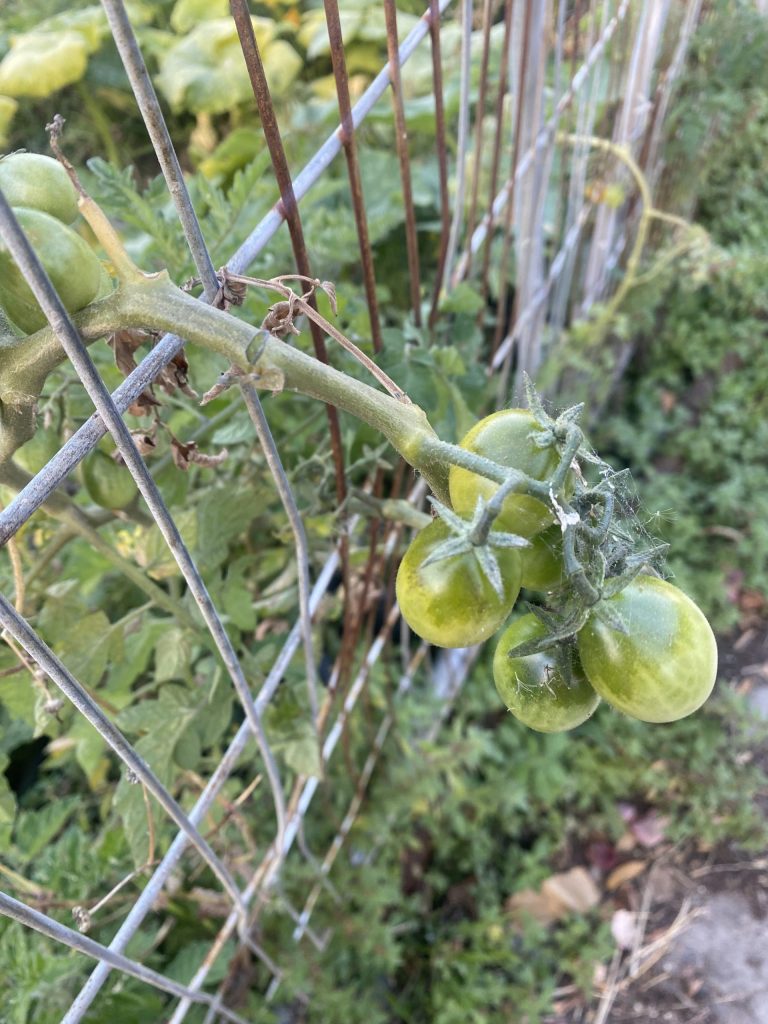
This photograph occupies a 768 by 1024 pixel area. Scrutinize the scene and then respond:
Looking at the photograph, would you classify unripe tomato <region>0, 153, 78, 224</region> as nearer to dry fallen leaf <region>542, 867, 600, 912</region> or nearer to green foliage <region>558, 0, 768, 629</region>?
green foliage <region>558, 0, 768, 629</region>

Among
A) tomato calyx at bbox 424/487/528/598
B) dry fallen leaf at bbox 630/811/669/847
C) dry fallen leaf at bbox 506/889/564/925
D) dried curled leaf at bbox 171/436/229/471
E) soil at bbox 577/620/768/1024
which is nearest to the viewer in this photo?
tomato calyx at bbox 424/487/528/598

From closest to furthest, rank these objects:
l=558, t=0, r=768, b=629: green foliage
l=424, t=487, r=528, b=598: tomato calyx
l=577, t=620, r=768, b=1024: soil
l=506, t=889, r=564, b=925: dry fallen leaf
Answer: l=424, t=487, r=528, b=598: tomato calyx
l=577, t=620, r=768, b=1024: soil
l=506, t=889, r=564, b=925: dry fallen leaf
l=558, t=0, r=768, b=629: green foliage

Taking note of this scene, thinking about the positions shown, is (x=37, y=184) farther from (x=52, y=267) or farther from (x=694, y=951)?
(x=694, y=951)

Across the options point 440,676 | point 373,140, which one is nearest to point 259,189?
point 373,140

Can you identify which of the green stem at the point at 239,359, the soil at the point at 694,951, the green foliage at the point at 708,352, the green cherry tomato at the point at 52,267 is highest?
the green cherry tomato at the point at 52,267

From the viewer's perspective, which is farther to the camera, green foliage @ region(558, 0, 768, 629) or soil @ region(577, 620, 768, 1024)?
green foliage @ region(558, 0, 768, 629)

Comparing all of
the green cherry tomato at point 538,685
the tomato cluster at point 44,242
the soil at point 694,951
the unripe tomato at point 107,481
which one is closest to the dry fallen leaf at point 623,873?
the soil at point 694,951

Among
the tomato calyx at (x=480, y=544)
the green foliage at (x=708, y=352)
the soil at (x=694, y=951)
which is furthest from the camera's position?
the green foliage at (x=708, y=352)

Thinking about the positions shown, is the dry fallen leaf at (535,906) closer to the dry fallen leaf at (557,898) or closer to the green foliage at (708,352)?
the dry fallen leaf at (557,898)

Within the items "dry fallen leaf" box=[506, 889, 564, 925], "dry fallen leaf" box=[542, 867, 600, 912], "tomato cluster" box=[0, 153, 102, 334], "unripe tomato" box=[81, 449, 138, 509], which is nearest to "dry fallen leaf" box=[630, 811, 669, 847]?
"dry fallen leaf" box=[542, 867, 600, 912]
